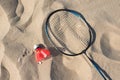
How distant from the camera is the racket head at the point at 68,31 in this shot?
342 centimetres

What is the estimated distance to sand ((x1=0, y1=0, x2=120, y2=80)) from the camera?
3.28 m

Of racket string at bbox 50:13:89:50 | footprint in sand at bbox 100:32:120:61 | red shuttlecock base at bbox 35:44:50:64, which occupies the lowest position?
footprint in sand at bbox 100:32:120:61

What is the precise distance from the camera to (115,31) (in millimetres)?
3398

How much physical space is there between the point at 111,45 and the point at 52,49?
0.59 meters

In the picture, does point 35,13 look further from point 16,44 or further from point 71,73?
point 71,73

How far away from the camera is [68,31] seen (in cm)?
349

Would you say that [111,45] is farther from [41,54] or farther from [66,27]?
[41,54]

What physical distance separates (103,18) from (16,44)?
36.3 inches

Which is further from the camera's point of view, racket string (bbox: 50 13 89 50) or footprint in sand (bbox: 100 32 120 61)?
racket string (bbox: 50 13 89 50)

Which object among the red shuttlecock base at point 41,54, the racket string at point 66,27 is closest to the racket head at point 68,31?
the racket string at point 66,27

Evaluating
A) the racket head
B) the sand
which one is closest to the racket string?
the racket head

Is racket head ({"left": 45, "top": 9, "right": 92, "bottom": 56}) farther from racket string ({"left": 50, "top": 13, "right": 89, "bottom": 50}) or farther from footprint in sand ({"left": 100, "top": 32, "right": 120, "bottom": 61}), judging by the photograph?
footprint in sand ({"left": 100, "top": 32, "right": 120, "bottom": 61})

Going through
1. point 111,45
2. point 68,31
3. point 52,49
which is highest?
point 68,31

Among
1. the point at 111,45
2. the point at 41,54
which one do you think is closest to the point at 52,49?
the point at 41,54
